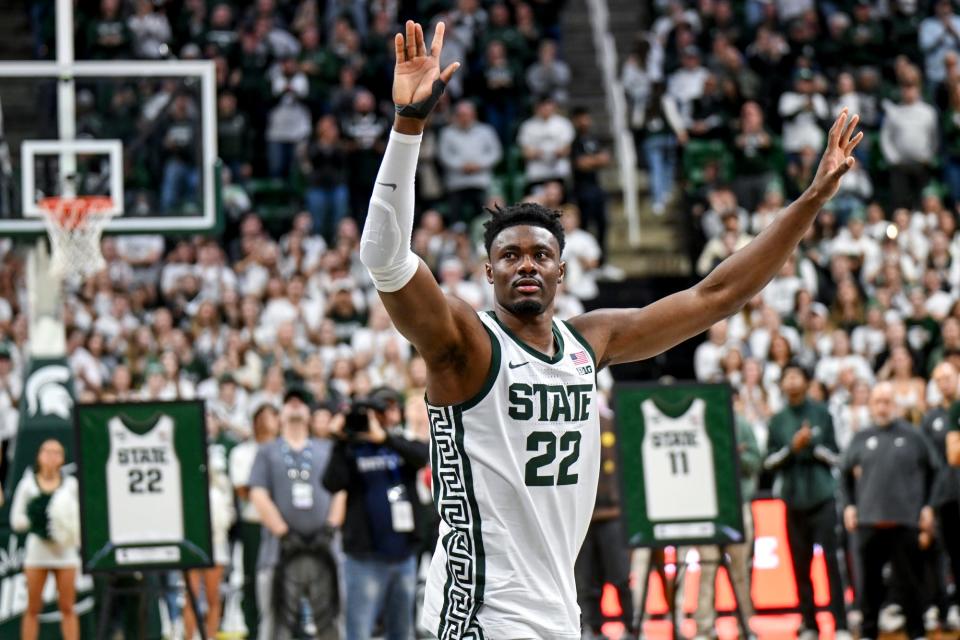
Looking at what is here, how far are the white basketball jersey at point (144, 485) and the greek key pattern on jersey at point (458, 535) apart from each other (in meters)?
7.19

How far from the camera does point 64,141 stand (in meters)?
14.9

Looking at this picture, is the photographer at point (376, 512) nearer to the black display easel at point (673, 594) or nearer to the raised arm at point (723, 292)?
the black display easel at point (673, 594)

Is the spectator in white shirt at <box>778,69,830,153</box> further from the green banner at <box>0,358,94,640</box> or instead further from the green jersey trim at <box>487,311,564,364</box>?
the green jersey trim at <box>487,311,564,364</box>

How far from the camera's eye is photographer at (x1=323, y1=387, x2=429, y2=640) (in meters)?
12.0

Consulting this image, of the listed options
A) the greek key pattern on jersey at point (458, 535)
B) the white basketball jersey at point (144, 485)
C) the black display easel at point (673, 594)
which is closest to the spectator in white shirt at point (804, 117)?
the black display easel at point (673, 594)

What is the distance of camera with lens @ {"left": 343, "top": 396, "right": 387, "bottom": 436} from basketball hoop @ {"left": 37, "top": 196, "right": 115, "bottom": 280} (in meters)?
3.68

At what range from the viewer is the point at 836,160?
6168 mm

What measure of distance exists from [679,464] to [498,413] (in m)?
7.61

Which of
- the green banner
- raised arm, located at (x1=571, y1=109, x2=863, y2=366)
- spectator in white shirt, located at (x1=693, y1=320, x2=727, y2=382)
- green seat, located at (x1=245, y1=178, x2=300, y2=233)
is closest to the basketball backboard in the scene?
the green banner

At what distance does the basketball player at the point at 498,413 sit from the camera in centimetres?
526

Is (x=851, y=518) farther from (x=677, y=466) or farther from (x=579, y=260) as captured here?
(x=579, y=260)

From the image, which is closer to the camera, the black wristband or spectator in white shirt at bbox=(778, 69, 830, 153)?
the black wristband

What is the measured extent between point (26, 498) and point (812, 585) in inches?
257

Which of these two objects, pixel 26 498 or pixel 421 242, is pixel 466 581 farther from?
pixel 421 242
